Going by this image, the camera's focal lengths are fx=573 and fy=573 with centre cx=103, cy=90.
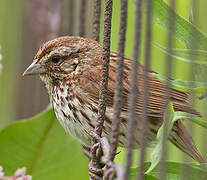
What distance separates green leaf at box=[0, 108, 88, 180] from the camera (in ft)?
4.10

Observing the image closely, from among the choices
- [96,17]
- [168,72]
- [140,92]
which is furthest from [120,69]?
[140,92]

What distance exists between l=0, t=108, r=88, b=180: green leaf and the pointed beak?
0.32ft

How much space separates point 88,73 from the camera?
129 centimetres

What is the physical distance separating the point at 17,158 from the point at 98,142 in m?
0.44

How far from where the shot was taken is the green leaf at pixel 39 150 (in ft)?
4.10

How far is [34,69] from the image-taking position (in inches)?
49.9

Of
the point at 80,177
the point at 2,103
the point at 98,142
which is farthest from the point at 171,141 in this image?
the point at 2,103

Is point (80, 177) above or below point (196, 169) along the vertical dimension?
below

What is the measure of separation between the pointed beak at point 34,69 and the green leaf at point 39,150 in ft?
0.32

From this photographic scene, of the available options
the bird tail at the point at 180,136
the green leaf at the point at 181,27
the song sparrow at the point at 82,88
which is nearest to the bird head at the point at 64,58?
the song sparrow at the point at 82,88

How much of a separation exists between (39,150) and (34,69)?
0.59ft

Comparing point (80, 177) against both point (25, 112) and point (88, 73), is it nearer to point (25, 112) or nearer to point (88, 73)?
point (88, 73)

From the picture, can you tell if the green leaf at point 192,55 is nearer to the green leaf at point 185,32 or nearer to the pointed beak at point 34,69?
the green leaf at point 185,32

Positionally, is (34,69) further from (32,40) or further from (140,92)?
(32,40)
